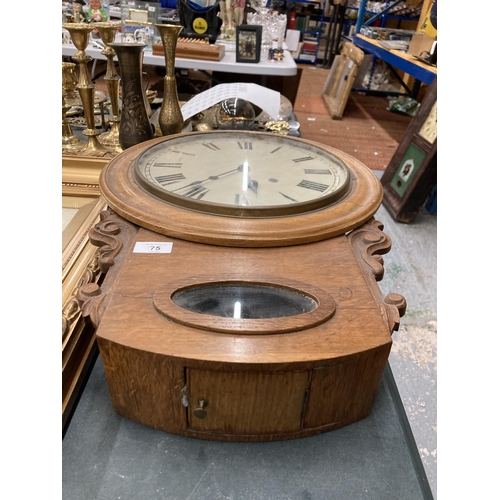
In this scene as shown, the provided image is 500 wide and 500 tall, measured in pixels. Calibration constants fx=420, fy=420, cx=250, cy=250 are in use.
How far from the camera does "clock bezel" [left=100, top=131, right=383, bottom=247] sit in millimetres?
745

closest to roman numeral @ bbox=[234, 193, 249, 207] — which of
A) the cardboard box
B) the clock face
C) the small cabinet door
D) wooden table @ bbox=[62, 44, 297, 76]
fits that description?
the clock face

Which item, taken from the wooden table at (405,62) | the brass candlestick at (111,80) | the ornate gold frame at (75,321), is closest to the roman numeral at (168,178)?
the ornate gold frame at (75,321)

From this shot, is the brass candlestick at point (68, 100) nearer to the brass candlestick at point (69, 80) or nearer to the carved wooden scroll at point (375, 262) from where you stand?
the brass candlestick at point (69, 80)

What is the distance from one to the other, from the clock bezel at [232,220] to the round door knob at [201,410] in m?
0.27

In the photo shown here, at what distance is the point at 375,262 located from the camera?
746mm

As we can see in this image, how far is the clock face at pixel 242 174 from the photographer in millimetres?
816

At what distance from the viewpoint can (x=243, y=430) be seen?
0.63 metres

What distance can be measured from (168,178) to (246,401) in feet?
1.67

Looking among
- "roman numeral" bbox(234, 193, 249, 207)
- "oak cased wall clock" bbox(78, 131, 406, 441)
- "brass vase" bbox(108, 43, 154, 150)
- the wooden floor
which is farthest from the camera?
the wooden floor

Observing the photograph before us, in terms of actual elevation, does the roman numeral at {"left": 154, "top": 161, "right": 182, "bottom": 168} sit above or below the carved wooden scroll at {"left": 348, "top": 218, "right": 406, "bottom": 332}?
above

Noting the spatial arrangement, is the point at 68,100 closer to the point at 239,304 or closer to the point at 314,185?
the point at 314,185

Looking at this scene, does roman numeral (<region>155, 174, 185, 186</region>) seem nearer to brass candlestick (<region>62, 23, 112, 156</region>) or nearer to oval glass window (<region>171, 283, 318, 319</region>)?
oval glass window (<region>171, 283, 318, 319</region>)

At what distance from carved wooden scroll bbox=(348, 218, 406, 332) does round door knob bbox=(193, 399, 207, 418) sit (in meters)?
0.29

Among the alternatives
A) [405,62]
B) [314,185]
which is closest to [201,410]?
[314,185]
